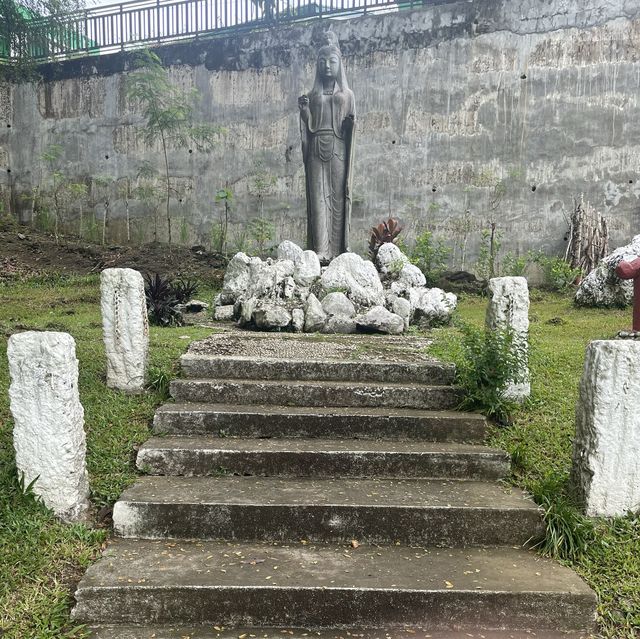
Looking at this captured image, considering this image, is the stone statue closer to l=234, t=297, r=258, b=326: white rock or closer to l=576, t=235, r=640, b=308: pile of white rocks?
l=234, t=297, r=258, b=326: white rock

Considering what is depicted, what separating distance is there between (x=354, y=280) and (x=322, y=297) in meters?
0.43

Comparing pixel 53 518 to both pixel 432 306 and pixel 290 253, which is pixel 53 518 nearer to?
pixel 432 306

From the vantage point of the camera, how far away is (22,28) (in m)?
14.1

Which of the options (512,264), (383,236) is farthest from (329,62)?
(512,264)

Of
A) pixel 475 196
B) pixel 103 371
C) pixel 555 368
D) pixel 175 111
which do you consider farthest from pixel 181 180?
pixel 555 368

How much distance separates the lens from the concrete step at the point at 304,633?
8.69 ft

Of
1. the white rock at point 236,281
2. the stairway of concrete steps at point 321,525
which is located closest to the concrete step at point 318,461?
the stairway of concrete steps at point 321,525

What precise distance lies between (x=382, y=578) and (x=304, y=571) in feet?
1.21

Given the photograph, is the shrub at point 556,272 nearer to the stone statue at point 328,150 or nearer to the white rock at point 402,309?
the stone statue at point 328,150

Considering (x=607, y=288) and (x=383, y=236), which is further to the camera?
(x=383, y=236)

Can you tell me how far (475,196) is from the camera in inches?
478

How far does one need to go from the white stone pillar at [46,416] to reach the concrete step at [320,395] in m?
1.17

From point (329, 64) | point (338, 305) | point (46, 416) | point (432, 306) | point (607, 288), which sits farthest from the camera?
point (607, 288)

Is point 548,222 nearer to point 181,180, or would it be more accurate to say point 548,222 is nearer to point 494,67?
point 494,67
